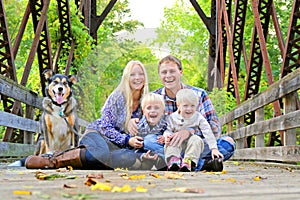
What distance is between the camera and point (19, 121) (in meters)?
7.96

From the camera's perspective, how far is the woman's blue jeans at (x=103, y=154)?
4.95 m

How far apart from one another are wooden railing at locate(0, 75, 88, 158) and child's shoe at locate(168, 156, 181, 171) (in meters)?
1.81

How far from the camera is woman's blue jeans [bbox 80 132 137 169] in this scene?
16.3 feet

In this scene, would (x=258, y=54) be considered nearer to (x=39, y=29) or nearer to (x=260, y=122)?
(x=260, y=122)

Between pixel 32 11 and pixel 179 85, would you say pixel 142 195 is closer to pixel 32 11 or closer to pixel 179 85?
pixel 179 85

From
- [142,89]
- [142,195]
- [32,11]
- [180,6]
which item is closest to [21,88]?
[32,11]

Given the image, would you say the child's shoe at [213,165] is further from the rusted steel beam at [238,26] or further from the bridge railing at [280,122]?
the rusted steel beam at [238,26]

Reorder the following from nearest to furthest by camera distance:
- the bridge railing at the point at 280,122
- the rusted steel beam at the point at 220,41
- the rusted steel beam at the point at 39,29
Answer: the bridge railing at the point at 280,122
the rusted steel beam at the point at 39,29
the rusted steel beam at the point at 220,41

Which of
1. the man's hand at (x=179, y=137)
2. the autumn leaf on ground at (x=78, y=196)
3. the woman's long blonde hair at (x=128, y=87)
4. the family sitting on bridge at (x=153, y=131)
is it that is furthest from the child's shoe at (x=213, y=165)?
the autumn leaf on ground at (x=78, y=196)

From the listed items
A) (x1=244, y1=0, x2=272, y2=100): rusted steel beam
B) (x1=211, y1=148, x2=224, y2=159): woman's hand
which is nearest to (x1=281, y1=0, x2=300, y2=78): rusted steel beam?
(x1=244, y1=0, x2=272, y2=100): rusted steel beam

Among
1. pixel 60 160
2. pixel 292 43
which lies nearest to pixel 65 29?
pixel 292 43

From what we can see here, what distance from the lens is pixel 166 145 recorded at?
4703 millimetres

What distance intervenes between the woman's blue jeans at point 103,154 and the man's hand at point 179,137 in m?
0.47

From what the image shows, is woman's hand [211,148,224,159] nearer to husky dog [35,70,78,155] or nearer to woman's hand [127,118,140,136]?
woman's hand [127,118,140,136]
